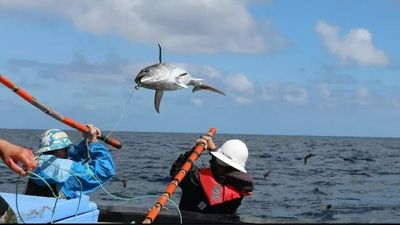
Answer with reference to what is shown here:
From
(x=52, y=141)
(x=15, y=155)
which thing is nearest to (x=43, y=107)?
(x=52, y=141)

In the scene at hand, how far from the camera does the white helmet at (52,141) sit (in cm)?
752

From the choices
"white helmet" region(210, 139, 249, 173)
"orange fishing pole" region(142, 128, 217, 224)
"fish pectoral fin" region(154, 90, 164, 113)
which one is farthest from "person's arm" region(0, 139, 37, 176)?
"white helmet" region(210, 139, 249, 173)

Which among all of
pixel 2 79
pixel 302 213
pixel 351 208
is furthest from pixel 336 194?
pixel 2 79

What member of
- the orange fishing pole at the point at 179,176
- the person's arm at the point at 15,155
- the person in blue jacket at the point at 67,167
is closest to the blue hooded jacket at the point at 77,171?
the person in blue jacket at the point at 67,167

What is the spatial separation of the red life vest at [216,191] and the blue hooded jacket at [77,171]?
3.65ft

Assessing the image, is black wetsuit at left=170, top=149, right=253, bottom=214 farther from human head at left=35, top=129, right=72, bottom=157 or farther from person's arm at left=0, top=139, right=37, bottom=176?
person's arm at left=0, top=139, right=37, bottom=176

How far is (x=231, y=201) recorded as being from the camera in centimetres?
799

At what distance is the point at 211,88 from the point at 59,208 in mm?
2117

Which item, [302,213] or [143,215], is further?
[302,213]

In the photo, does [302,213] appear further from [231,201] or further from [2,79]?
[2,79]

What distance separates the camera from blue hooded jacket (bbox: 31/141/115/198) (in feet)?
23.6

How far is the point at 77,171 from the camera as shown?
24.0ft

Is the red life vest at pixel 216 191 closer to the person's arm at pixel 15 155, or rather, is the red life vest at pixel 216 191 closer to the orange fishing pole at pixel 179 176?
the orange fishing pole at pixel 179 176

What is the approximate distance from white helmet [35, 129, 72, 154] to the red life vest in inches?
64.8
